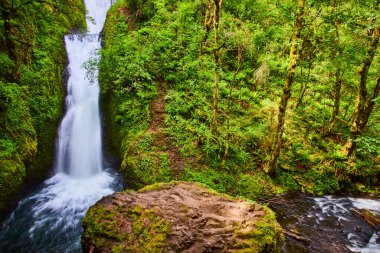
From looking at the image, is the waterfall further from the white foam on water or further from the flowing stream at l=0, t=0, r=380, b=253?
the white foam on water

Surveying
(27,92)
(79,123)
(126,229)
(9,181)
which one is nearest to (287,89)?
(126,229)

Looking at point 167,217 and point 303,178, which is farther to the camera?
point 303,178

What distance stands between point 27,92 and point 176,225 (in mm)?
7615

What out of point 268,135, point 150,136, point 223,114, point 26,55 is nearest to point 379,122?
point 268,135

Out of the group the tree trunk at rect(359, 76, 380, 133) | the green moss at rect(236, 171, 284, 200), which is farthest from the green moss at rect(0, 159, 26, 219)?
the tree trunk at rect(359, 76, 380, 133)

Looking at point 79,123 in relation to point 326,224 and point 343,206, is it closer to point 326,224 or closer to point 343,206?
point 326,224

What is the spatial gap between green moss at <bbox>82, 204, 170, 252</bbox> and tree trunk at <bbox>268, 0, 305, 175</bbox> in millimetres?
4984

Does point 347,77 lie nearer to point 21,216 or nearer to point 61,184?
point 61,184

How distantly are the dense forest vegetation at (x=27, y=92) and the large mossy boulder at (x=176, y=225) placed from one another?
3776 millimetres

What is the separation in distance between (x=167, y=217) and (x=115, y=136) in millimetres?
6090

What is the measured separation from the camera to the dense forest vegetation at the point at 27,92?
7941 mm

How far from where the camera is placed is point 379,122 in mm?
11367

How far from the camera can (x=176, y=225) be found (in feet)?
16.9

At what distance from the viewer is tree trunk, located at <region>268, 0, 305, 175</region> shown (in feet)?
25.0
